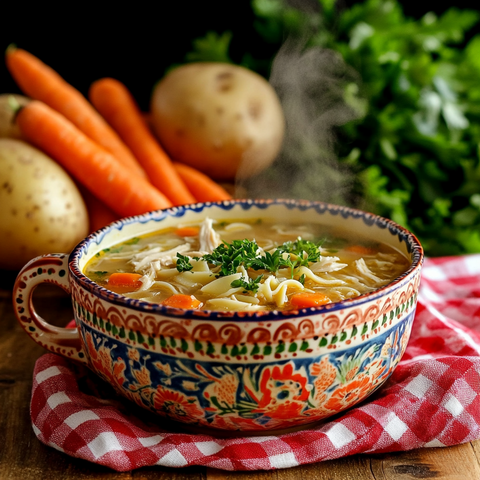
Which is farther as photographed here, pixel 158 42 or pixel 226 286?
pixel 158 42

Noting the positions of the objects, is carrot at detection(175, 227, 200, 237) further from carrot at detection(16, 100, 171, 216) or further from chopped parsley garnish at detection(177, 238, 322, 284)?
carrot at detection(16, 100, 171, 216)

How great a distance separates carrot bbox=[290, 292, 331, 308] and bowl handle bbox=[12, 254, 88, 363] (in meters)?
0.73

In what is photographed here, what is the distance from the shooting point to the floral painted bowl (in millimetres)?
1684

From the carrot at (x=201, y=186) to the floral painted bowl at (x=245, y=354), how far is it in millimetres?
2106

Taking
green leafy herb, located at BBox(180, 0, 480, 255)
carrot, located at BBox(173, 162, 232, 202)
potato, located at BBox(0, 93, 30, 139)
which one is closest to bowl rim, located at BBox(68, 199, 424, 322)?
carrot, located at BBox(173, 162, 232, 202)

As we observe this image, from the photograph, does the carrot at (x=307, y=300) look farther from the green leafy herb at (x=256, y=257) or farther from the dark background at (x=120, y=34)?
the dark background at (x=120, y=34)

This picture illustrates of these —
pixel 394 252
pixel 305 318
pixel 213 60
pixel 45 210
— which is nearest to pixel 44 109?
pixel 45 210

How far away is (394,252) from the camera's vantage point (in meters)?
2.42

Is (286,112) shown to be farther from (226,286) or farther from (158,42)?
(226,286)

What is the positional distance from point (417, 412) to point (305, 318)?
0.59 metres

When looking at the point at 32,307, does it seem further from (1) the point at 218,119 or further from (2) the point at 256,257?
(1) the point at 218,119

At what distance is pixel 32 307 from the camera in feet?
7.23

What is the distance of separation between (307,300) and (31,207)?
6.87 ft

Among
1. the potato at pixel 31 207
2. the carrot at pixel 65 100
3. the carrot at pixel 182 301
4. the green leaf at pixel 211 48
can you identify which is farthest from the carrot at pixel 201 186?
the carrot at pixel 182 301
